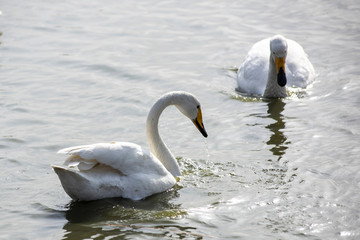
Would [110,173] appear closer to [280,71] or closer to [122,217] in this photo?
[122,217]

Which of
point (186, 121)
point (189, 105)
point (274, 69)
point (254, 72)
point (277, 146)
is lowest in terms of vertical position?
point (277, 146)

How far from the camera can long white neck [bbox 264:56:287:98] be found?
1145 cm

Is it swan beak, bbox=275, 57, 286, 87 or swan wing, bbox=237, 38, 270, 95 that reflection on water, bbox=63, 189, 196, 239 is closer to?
swan beak, bbox=275, 57, 286, 87

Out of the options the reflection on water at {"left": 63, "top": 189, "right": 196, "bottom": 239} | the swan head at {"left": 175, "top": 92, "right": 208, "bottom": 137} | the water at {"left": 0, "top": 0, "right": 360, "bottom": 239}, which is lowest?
the reflection on water at {"left": 63, "top": 189, "right": 196, "bottom": 239}

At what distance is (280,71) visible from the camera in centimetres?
1116

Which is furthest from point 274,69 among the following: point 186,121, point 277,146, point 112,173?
point 112,173

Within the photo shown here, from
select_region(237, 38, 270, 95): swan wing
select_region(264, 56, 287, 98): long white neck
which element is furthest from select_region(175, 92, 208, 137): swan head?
select_region(237, 38, 270, 95): swan wing

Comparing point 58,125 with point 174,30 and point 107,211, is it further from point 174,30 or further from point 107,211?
point 174,30

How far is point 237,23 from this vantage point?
51.3 ft

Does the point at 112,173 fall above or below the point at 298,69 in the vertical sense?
below

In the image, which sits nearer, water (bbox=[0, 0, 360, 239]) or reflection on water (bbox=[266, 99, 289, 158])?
water (bbox=[0, 0, 360, 239])

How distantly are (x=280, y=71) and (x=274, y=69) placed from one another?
18.4 inches

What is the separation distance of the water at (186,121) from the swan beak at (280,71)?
17.8 inches

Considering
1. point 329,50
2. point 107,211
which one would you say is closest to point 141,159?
point 107,211
